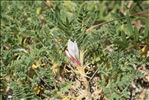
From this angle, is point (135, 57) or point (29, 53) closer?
point (135, 57)

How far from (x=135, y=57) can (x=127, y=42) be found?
133 millimetres

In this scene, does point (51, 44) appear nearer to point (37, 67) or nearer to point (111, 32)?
point (37, 67)

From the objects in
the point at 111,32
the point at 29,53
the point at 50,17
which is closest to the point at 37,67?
the point at 29,53

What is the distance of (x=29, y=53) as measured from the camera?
240 cm

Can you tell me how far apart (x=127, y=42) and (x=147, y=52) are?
13cm

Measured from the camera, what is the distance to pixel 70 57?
7.04 feet

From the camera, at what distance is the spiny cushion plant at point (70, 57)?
6.97 ft

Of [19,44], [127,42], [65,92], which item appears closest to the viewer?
[65,92]

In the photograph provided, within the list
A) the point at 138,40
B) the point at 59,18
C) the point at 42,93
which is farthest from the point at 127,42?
the point at 42,93

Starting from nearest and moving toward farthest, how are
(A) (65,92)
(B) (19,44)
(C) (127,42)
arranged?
(A) (65,92)
(C) (127,42)
(B) (19,44)

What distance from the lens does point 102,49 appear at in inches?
90.8

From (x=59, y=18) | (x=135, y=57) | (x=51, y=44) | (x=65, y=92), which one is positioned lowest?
(x=65, y=92)

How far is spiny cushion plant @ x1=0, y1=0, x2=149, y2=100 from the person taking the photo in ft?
6.97

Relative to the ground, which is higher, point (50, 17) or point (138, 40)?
point (50, 17)
